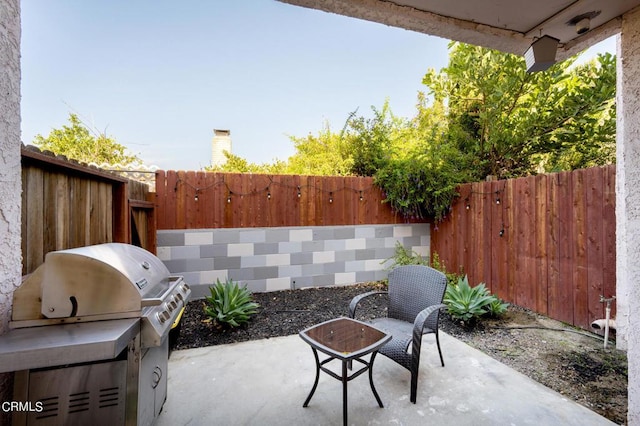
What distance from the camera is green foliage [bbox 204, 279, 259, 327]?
3363mm

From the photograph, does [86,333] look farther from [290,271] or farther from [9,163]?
[290,271]

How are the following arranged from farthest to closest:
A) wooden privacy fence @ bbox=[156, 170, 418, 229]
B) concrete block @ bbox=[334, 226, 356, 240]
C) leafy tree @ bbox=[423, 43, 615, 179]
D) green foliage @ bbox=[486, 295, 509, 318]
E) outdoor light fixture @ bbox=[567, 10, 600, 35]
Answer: concrete block @ bbox=[334, 226, 356, 240], leafy tree @ bbox=[423, 43, 615, 179], wooden privacy fence @ bbox=[156, 170, 418, 229], green foliage @ bbox=[486, 295, 509, 318], outdoor light fixture @ bbox=[567, 10, 600, 35]

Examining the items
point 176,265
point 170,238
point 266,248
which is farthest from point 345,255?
point 170,238

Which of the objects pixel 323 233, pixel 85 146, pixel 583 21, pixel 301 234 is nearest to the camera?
pixel 583 21

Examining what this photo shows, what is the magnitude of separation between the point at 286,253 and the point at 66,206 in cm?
324

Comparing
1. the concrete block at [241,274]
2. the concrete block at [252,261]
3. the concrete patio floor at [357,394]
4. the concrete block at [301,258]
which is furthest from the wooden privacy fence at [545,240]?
the concrete block at [241,274]

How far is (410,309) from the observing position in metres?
2.71

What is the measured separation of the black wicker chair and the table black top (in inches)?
6.9

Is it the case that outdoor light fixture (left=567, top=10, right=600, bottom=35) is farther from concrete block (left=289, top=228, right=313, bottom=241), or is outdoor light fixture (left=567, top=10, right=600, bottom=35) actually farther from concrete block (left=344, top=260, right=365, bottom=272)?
concrete block (left=344, top=260, right=365, bottom=272)

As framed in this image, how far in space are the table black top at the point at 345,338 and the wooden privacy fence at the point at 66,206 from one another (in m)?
1.79

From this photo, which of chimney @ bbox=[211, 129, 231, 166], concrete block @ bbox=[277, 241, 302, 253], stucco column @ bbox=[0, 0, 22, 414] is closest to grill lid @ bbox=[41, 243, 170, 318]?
stucco column @ bbox=[0, 0, 22, 414]

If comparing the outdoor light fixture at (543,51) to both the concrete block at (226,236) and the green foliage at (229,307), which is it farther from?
the concrete block at (226,236)

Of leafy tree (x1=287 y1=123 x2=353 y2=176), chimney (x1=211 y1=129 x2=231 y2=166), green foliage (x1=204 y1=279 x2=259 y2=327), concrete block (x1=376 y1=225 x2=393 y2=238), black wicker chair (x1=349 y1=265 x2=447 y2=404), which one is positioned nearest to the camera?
black wicker chair (x1=349 y1=265 x2=447 y2=404)

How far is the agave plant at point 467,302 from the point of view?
348 centimetres
